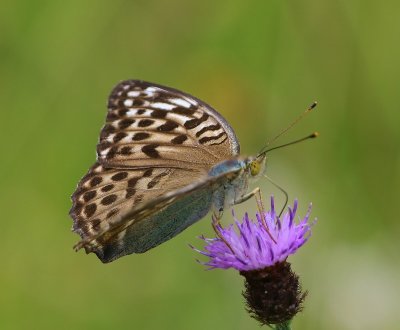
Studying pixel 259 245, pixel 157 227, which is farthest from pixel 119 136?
pixel 259 245

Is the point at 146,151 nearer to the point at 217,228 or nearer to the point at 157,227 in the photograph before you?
the point at 157,227

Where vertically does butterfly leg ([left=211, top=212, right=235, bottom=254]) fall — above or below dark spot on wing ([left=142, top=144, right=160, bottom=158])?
below

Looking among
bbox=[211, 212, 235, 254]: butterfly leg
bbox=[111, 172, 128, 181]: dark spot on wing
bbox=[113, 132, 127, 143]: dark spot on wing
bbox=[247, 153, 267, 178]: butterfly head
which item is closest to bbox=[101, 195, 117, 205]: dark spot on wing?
bbox=[111, 172, 128, 181]: dark spot on wing

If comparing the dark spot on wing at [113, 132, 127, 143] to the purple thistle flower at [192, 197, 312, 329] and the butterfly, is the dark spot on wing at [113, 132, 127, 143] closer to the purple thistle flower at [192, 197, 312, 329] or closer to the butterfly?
the butterfly

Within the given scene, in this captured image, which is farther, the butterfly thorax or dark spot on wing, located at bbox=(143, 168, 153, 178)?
dark spot on wing, located at bbox=(143, 168, 153, 178)

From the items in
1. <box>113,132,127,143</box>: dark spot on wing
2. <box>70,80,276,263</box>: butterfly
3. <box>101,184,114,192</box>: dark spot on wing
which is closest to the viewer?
<box>70,80,276,263</box>: butterfly

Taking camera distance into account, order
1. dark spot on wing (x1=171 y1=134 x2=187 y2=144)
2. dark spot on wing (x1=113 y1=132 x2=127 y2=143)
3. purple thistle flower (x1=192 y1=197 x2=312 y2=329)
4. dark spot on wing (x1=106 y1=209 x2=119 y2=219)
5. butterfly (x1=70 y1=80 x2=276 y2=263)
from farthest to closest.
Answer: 1. dark spot on wing (x1=113 y1=132 x2=127 y2=143)
2. dark spot on wing (x1=171 y1=134 x2=187 y2=144)
3. dark spot on wing (x1=106 y1=209 x2=119 y2=219)
4. butterfly (x1=70 y1=80 x2=276 y2=263)
5. purple thistle flower (x1=192 y1=197 x2=312 y2=329)
